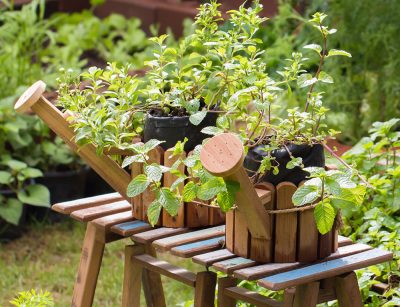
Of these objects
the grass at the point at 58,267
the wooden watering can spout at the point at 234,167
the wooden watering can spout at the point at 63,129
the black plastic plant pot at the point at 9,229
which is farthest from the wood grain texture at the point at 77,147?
the black plastic plant pot at the point at 9,229

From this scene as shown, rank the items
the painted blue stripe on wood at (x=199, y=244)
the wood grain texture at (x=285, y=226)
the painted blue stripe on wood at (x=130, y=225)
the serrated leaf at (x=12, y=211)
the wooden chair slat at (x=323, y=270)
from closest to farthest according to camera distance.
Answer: the wooden chair slat at (x=323, y=270) < the wood grain texture at (x=285, y=226) < the painted blue stripe on wood at (x=199, y=244) < the painted blue stripe on wood at (x=130, y=225) < the serrated leaf at (x=12, y=211)

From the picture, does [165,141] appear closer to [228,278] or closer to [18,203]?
[228,278]

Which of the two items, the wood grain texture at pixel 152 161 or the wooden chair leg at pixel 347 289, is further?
the wood grain texture at pixel 152 161

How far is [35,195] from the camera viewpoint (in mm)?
5559

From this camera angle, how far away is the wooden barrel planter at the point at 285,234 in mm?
2805

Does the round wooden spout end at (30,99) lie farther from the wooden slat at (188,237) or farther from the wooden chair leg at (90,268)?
the wooden slat at (188,237)

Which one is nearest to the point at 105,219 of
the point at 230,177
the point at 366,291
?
the point at 230,177

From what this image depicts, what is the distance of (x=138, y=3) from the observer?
322 inches

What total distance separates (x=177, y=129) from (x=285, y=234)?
0.53m

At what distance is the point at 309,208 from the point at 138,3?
5.64 meters

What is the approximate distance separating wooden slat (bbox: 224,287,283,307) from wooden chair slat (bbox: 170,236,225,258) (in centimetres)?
16

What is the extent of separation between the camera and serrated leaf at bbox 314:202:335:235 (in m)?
2.69

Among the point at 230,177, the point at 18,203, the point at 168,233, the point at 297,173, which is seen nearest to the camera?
the point at 230,177

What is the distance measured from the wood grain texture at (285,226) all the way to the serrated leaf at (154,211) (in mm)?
348
